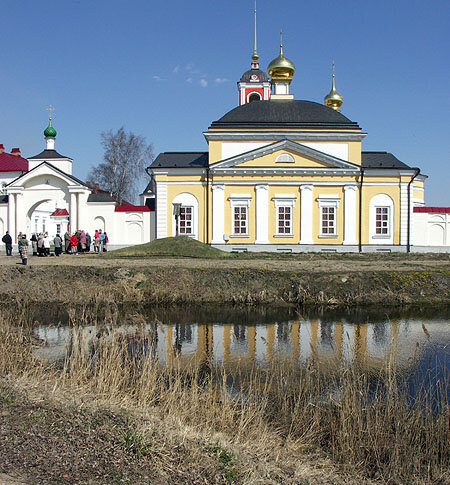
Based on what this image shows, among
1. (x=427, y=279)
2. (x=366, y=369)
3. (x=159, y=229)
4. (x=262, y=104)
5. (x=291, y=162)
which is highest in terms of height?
(x=262, y=104)

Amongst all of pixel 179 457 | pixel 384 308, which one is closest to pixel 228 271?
pixel 384 308

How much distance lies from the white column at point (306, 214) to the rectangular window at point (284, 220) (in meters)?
0.68

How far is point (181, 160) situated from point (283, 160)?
6.07 m

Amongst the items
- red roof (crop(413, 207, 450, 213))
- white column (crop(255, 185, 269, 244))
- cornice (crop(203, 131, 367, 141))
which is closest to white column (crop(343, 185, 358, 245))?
cornice (crop(203, 131, 367, 141))

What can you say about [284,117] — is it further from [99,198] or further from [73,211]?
[73,211]

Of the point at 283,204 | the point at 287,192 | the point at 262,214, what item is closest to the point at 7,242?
the point at 262,214

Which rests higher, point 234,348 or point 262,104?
point 262,104

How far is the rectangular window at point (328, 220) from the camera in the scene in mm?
28609

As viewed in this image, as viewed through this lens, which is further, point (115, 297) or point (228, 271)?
point (228, 271)

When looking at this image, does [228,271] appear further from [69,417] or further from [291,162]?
[291,162]

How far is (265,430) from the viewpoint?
543 cm

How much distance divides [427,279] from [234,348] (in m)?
8.29

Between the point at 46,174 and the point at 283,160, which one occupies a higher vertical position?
the point at 283,160

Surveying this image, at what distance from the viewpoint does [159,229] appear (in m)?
28.9
